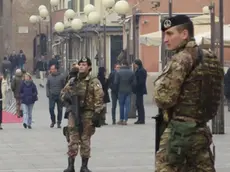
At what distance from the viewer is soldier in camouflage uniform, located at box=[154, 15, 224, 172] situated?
25.0ft

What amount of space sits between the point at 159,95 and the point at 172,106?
16 cm

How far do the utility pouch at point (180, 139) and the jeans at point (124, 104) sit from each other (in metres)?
16.4

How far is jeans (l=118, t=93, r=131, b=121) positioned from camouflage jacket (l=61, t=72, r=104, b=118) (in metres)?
11.3

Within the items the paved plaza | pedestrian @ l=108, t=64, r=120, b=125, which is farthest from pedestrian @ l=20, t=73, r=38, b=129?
pedestrian @ l=108, t=64, r=120, b=125

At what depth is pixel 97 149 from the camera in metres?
17.2

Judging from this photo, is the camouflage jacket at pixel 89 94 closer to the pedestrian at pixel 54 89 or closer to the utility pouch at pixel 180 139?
the utility pouch at pixel 180 139

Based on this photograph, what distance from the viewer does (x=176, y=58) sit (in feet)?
25.0

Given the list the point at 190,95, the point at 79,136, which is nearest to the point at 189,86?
the point at 190,95

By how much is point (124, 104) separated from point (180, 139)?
16.6 metres

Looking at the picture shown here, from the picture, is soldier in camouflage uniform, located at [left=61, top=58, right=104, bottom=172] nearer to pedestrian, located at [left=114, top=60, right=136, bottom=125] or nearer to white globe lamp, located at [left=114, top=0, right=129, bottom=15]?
pedestrian, located at [left=114, top=60, right=136, bottom=125]

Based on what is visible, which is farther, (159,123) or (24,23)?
(24,23)

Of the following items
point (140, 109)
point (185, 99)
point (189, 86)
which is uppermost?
point (189, 86)

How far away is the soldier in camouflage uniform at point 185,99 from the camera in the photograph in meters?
7.61

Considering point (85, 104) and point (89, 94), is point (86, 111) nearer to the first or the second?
point (85, 104)
